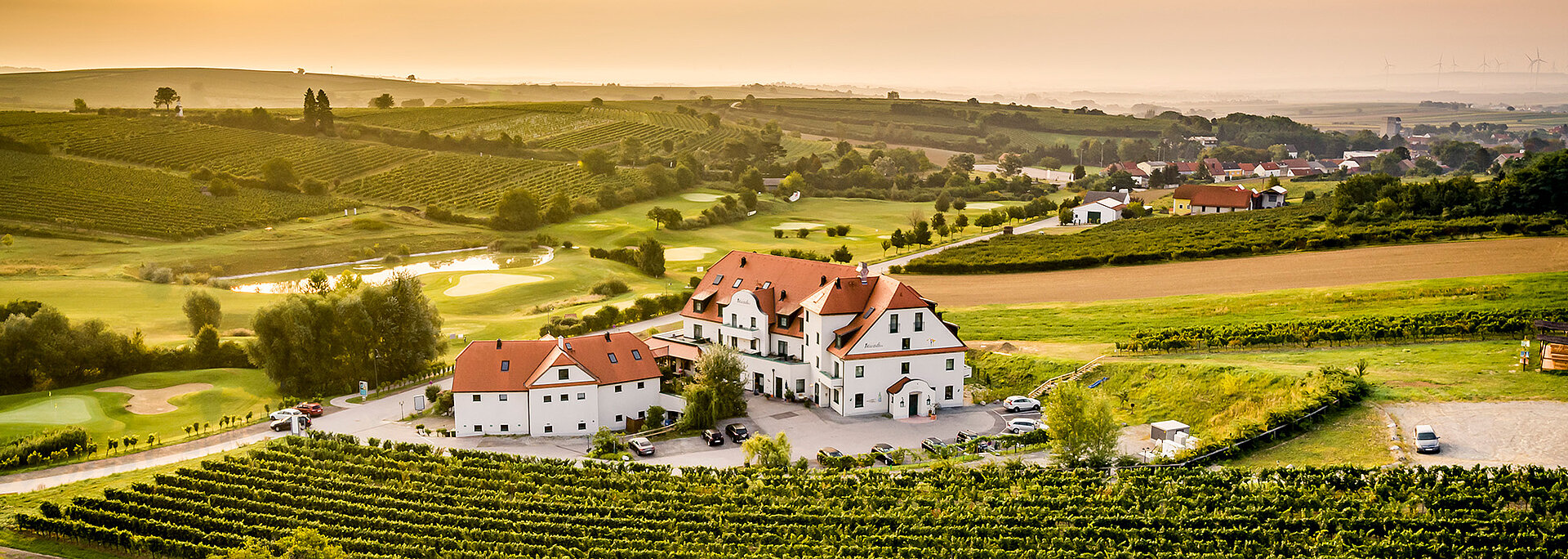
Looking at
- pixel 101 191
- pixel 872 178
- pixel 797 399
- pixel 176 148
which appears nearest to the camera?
pixel 797 399

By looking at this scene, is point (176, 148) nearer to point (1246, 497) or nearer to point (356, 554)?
point (356, 554)

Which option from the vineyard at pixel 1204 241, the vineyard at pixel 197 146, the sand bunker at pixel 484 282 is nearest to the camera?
the vineyard at pixel 1204 241

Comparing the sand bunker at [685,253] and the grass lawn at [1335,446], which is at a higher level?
the grass lawn at [1335,446]

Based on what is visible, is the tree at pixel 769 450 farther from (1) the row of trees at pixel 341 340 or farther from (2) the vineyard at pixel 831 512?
(1) the row of trees at pixel 341 340

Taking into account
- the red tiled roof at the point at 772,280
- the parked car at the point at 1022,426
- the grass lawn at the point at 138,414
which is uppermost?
the red tiled roof at the point at 772,280

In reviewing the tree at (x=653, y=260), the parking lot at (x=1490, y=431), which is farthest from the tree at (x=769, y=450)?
the tree at (x=653, y=260)

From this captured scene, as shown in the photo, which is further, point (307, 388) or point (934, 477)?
point (307, 388)

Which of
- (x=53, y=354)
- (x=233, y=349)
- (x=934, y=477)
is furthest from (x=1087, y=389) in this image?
(x=53, y=354)
